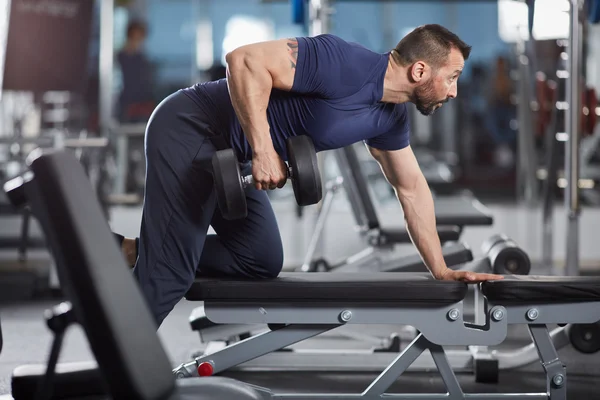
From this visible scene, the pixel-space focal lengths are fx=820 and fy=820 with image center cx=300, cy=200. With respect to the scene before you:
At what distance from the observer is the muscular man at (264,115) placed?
75.8 inches

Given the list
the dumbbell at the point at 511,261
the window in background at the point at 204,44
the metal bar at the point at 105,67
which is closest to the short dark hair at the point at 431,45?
the dumbbell at the point at 511,261

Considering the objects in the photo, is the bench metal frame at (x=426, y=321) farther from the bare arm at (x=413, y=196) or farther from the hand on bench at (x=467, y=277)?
the bare arm at (x=413, y=196)

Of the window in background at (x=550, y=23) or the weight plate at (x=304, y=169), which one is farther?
the window in background at (x=550, y=23)

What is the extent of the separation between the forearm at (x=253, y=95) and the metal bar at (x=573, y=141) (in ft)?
6.20

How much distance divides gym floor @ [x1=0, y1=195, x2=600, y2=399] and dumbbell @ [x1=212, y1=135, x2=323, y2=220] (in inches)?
31.1

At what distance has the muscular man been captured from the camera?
193cm

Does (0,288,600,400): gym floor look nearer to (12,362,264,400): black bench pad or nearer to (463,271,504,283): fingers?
(12,362,264,400): black bench pad

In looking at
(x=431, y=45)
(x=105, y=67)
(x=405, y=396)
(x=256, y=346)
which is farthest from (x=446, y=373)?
(x=105, y=67)

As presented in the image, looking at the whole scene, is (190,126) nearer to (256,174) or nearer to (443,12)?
(256,174)

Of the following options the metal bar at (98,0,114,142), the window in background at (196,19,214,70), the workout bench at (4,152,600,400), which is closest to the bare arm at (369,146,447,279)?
the workout bench at (4,152,600,400)

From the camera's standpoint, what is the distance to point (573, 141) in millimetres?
3416

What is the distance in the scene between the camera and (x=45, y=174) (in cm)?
112

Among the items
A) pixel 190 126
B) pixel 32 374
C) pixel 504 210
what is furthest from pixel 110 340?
pixel 504 210

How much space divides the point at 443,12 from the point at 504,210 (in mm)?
5201
